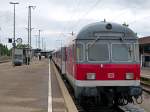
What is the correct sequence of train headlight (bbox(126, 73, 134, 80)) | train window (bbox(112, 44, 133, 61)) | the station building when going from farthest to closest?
the station building, train window (bbox(112, 44, 133, 61)), train headlight (bbox(126, 73, 134, 80))

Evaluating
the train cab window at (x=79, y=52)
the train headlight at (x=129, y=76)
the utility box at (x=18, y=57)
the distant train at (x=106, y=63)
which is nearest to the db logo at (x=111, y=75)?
the distant train at (x=106, y=63)

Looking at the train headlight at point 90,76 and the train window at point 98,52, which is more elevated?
the train window at point 98,52

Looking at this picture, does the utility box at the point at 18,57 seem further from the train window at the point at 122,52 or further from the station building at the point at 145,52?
the train window at the point at 122,52

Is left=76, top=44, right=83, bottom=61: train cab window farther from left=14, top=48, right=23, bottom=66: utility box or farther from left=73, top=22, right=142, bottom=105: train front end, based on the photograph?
left=14, top=48, right=23, bottom=66: utility box

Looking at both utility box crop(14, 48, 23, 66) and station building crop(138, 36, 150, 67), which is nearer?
station building crop(138, 36, 150, 67)

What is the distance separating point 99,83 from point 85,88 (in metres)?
0.48

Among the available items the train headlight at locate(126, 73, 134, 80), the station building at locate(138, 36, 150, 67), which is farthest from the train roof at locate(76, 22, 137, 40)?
the station building at locate(138, 36, 150, 67)

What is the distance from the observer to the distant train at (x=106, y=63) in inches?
597

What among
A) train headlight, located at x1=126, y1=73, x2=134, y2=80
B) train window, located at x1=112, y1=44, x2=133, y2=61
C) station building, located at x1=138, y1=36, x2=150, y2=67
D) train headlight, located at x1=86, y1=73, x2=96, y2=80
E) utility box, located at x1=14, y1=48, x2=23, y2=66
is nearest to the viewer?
train headlight, located at x1=86, y1=73, x2=96, y2=80

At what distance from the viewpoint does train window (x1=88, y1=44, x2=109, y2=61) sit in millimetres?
15375

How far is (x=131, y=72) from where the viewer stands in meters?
15.4

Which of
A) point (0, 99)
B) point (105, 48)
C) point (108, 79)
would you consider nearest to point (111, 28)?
point (105, 48)

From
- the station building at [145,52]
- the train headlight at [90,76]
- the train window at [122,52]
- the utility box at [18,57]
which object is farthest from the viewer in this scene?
the utility box at [18,57]

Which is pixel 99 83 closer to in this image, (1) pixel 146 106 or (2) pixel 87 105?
(2) pixel 87 105
